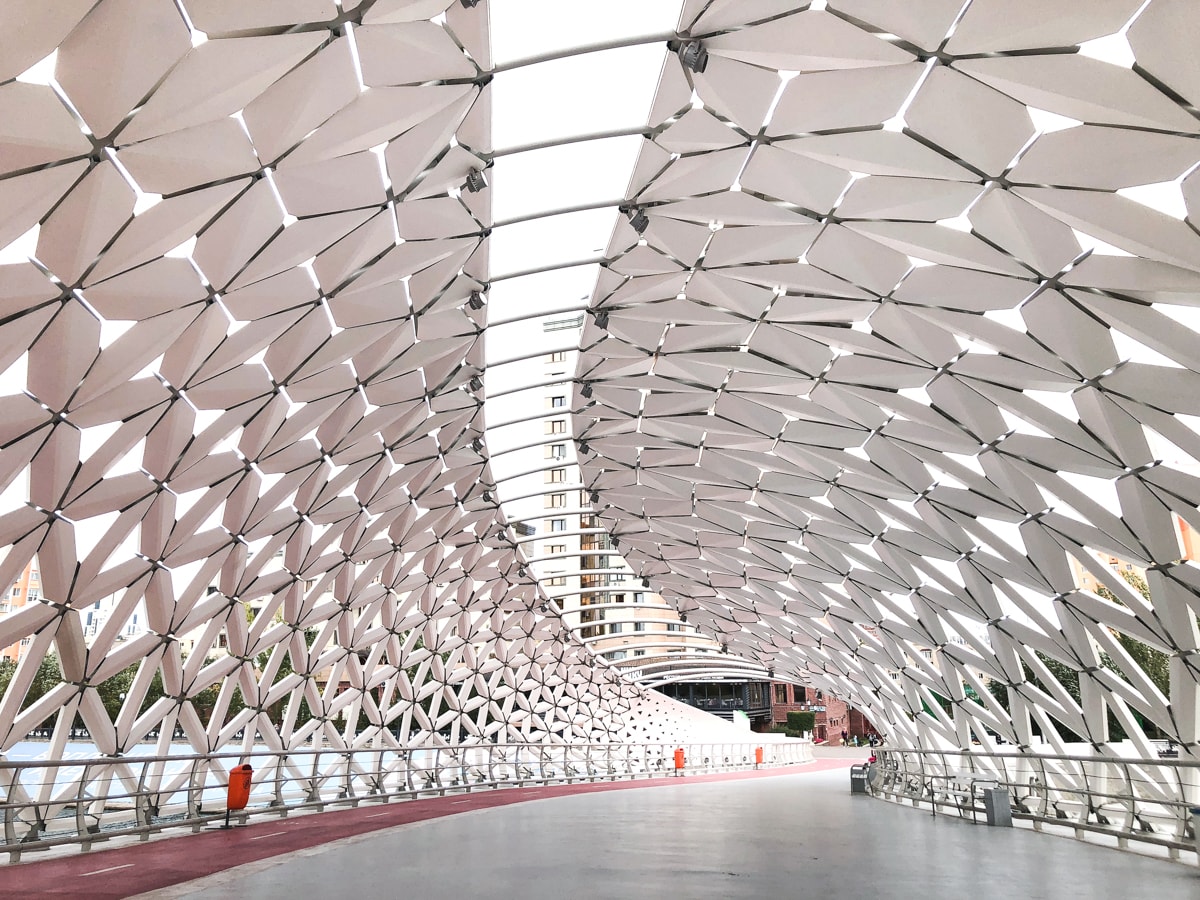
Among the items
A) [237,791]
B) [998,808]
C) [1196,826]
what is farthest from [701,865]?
[237,791]

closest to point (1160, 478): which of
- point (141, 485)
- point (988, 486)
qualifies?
point (988, 486)

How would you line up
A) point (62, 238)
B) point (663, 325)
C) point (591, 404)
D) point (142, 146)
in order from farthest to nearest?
1. point (591, 404)
2. point (663, 325)
3. point (62, 238)
4. point (142, 146)

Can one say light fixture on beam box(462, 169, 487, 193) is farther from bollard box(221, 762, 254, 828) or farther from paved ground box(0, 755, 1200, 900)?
bollard box(221, 762, 254, 828)

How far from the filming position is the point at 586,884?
483 inches

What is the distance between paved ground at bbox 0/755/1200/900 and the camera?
39.7 feet

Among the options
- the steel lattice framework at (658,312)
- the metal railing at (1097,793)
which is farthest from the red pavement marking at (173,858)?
the metal railing at (1097,793)

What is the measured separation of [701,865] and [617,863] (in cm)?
147

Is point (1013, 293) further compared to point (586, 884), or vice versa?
point (1013, 293)

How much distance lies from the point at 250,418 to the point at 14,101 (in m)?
12.5

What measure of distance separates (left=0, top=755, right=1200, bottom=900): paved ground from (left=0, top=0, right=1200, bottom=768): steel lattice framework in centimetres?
804

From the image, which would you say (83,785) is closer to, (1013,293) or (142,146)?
(142,146)

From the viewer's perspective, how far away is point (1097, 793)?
69.1ft

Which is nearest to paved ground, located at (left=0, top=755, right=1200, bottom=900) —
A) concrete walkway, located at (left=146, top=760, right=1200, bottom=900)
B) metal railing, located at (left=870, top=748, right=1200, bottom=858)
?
concrete walkway, located at (left=146, top=760, right=1200, bottom=900)

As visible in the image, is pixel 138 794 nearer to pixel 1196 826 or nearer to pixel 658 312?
pixel 658 312
